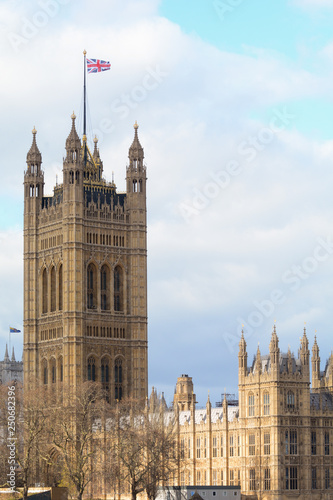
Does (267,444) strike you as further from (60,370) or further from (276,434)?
(60,370)

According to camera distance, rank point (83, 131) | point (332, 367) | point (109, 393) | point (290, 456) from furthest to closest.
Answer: point (83, 131) → point (109, 393) → point (332, 367) → point (290, 456)

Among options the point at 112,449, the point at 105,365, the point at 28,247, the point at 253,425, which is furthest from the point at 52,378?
the point at 253,425

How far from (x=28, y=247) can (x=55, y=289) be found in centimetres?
742

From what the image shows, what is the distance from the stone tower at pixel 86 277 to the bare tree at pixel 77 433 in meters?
17.1

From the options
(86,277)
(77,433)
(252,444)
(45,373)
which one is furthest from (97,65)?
(252,444)

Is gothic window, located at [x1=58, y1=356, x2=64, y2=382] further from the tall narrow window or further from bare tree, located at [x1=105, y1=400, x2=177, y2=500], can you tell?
bare tree, located at [x1=105, y1=400, x2=177, y2=500]

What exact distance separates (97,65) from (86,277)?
2619 centimetres

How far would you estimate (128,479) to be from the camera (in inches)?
5217

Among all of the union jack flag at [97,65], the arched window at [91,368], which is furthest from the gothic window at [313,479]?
the union jack flag at [97,65]

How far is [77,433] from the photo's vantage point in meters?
145

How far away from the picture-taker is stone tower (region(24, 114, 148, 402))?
540 feet

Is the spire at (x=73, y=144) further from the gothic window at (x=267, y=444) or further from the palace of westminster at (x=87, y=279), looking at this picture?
the gothic window at (x=267, y=444)

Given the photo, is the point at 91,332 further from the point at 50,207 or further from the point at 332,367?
the point at 332,367

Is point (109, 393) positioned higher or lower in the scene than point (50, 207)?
lower
